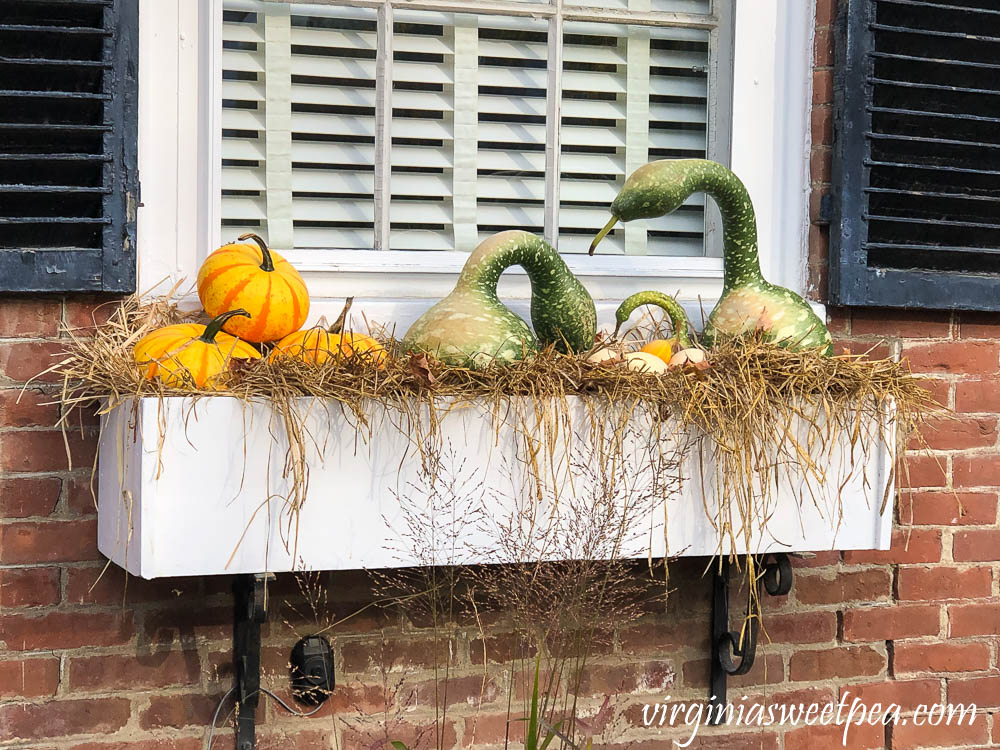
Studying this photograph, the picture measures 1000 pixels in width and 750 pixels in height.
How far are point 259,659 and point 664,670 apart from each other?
31.7 inches

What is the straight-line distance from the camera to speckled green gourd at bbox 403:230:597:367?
1.67 metres

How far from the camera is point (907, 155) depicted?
2.12 metres

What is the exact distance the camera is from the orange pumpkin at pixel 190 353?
5.12 ft

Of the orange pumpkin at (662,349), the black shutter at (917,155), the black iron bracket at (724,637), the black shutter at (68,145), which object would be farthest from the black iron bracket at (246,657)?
the black shutter at (917,155)

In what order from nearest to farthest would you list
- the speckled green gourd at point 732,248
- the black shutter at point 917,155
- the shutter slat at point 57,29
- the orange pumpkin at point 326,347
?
the orange pumpkin at point 326,347 < the shutter slat at point 57,29 < the speckled green gourd at point 732,248 < the black shutter at point 917,155

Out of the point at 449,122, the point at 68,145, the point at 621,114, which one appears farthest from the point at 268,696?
the point at 621,114

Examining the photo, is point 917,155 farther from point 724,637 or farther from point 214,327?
point 214,327

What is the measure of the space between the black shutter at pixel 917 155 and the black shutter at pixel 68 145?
1.37 metres

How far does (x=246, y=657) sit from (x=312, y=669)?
131mm

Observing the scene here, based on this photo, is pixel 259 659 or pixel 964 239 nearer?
pixel 259 659

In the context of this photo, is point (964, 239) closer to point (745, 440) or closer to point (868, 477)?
point (868, 477)

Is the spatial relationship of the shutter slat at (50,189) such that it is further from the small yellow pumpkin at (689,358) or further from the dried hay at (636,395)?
the small yellow pumpkin at (689,358)

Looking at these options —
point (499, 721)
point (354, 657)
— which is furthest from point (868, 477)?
point (354, 657)

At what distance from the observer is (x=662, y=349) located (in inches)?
72.4
